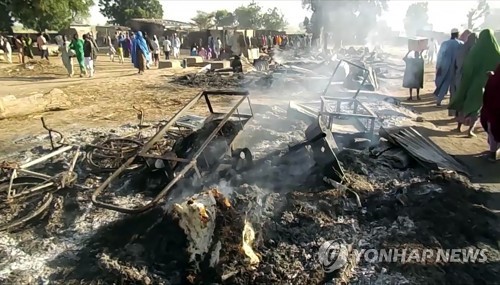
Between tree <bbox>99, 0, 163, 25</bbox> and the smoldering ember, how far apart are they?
4803 cm

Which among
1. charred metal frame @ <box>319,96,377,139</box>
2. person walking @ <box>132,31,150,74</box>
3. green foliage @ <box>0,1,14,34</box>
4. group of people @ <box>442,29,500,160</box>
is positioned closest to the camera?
group of people @ <box>442,29,500,160</box>

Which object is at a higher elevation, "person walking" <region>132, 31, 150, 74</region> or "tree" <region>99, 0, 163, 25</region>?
"tree" <region>99, 0, 163, 25</region>

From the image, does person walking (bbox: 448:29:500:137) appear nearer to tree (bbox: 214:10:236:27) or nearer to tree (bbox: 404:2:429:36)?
tree (bbox: 404:2:429:36)

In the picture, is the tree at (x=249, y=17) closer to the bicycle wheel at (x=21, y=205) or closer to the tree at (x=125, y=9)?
the tree at (x=125, y=9)

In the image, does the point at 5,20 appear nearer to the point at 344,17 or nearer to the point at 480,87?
the point at 344,17

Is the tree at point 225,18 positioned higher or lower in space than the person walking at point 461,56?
higher

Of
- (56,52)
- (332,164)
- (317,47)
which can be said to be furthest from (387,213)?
(317,47)

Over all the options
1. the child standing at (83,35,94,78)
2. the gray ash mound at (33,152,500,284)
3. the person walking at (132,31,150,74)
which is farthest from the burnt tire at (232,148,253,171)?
the person walking at (132,31,150,74)

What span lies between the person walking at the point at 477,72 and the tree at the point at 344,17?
959 inches

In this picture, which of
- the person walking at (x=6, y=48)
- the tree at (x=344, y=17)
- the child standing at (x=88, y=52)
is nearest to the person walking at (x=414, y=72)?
the child standing at (x=88, y=52)

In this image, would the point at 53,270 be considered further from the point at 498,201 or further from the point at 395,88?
the point at 395,88

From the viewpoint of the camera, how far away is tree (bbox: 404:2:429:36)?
235 ft

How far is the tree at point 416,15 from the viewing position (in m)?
71.6

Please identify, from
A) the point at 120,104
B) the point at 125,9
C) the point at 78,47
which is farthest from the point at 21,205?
the point at 125,9
